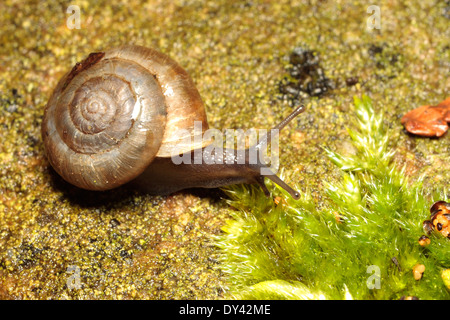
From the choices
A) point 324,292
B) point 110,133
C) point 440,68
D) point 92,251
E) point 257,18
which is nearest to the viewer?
point 324,292

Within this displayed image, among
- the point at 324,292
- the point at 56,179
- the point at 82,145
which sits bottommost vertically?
the point at 324,292

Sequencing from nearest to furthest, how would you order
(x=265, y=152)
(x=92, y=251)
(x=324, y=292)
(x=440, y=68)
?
(x=324, y=292) < (x=92, y=251) < (x=265, y=152) < (x=440, y=68)

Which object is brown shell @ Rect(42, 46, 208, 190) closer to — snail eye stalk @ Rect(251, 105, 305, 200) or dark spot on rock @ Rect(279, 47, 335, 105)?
snail eye stalk @ Rect(251, 105, 305, 200)

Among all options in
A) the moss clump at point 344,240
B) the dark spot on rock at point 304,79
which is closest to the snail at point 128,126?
the moss clump at point 344,240

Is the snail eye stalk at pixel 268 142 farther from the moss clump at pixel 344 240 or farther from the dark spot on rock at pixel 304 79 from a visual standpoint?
the dark spot on rock at pixel 304 79

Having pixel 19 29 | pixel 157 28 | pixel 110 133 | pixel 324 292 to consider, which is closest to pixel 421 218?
pixel 324 292

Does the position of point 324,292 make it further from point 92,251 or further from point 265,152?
point 92,251
